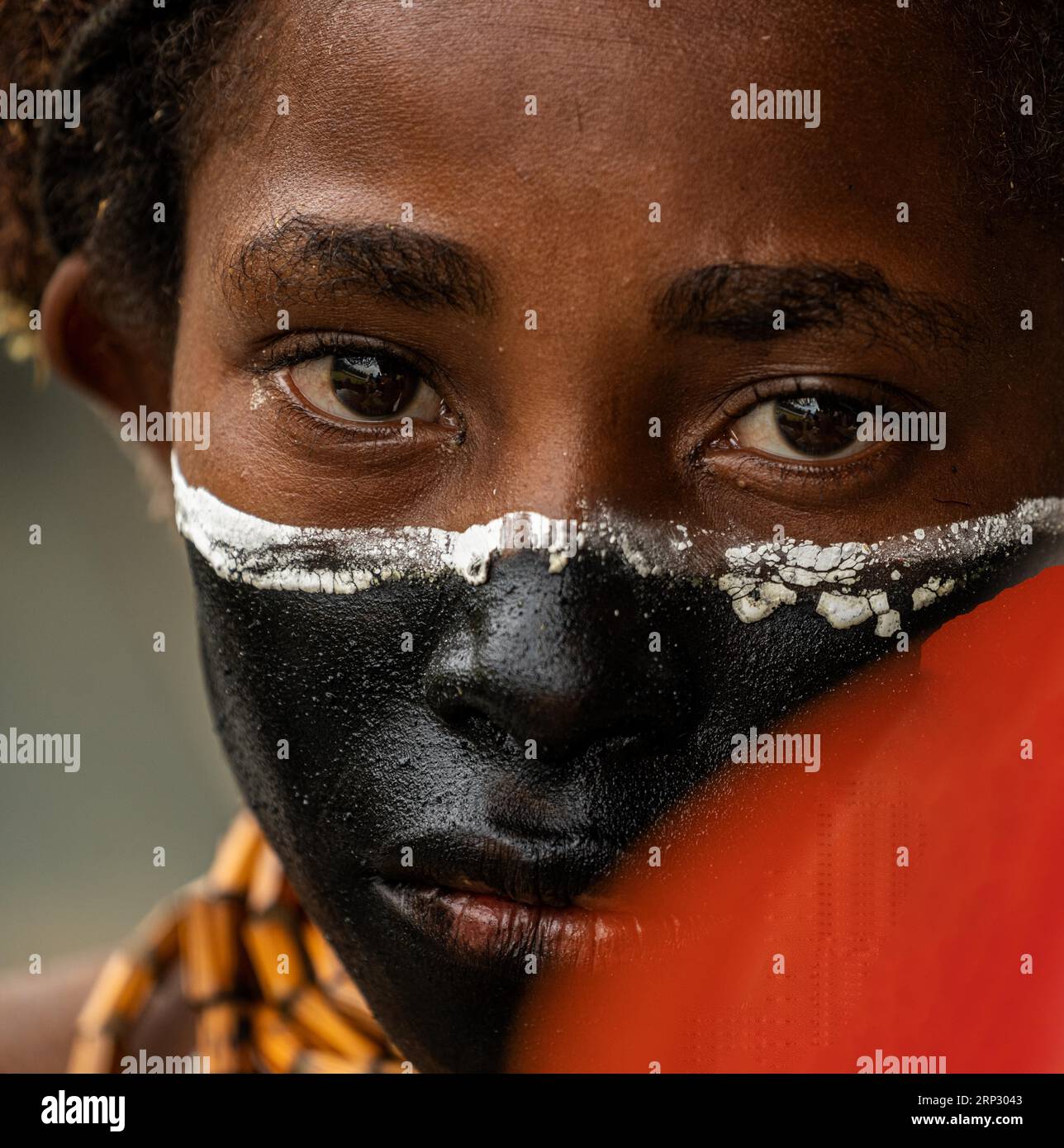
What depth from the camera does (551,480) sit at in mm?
1796

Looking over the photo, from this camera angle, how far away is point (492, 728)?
5.91ft

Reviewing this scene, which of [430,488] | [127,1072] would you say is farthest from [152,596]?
[430,488]

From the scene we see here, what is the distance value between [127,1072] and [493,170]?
1.93 m

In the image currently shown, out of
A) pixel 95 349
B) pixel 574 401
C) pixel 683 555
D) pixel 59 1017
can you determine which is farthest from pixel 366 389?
pixel 59 1017

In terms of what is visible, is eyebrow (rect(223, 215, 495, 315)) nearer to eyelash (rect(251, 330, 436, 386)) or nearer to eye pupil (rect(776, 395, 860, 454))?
eyelash (rect(251, 330, 436, 386))

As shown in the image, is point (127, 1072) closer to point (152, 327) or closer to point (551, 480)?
point (152, 327)

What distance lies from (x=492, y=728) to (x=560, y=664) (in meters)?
0.13

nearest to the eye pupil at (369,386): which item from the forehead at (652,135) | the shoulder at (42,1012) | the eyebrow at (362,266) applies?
the eyebrow at (362,266)

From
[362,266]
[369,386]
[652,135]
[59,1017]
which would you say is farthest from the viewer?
[59,1017]

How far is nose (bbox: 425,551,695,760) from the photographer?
1.74 meters

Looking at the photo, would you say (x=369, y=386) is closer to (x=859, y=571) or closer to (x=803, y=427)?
(x=803, y=427)

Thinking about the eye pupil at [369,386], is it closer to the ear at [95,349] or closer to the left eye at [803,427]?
the left eye at [803,427]

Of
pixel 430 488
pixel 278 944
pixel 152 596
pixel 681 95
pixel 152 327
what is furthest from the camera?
pixel 152 596

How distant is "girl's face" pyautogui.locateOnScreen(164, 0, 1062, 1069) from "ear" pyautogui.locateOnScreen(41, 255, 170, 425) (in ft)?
1.67
